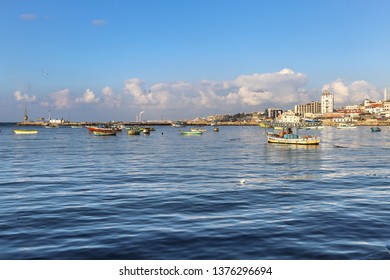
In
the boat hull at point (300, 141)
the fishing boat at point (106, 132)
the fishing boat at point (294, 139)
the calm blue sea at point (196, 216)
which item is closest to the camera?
the calm blue sea at point (196, 216)

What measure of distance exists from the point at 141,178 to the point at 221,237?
67.7 feet

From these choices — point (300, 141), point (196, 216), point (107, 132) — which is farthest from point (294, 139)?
point (107, 132)

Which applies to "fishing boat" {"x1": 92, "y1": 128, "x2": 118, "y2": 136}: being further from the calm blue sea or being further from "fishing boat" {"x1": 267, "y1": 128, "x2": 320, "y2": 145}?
the calm blue sea

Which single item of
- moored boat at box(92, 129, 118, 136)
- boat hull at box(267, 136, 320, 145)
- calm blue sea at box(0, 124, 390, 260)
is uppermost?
moored boat at box(92, 129, 118, 136)

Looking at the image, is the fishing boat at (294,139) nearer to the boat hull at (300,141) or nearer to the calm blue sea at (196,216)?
the boat hull at (300,141)

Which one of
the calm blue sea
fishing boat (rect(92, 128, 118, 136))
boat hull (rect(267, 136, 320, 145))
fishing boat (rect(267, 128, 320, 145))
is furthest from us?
fishing boat (rect(92, 128, 118, 136))

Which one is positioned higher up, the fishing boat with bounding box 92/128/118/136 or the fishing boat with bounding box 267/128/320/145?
the fishing boat with bounding box 92/128/118/136

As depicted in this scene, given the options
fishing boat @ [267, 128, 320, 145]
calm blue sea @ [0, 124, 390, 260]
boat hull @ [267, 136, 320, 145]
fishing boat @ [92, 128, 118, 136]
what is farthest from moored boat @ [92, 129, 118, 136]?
calm blue sea @ [0, 124, 390, 260]

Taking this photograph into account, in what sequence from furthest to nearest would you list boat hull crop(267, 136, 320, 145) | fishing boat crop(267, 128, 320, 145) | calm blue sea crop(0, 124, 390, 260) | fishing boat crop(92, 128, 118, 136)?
fishing boat crop(92, 128, 118, 136), fishing boat crop(267, 128, 320, 145), boat hull crop(267, 136, 320, 145), calm blue sea crop(0, 124, 390, 260)

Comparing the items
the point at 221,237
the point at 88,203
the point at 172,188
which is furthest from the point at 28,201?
the point at 221,237

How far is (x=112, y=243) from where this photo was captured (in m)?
16.0

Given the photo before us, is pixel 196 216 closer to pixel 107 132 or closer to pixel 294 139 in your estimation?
pixel 294 139

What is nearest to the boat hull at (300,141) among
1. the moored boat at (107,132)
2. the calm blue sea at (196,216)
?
the calm blue sea at (196,216)
